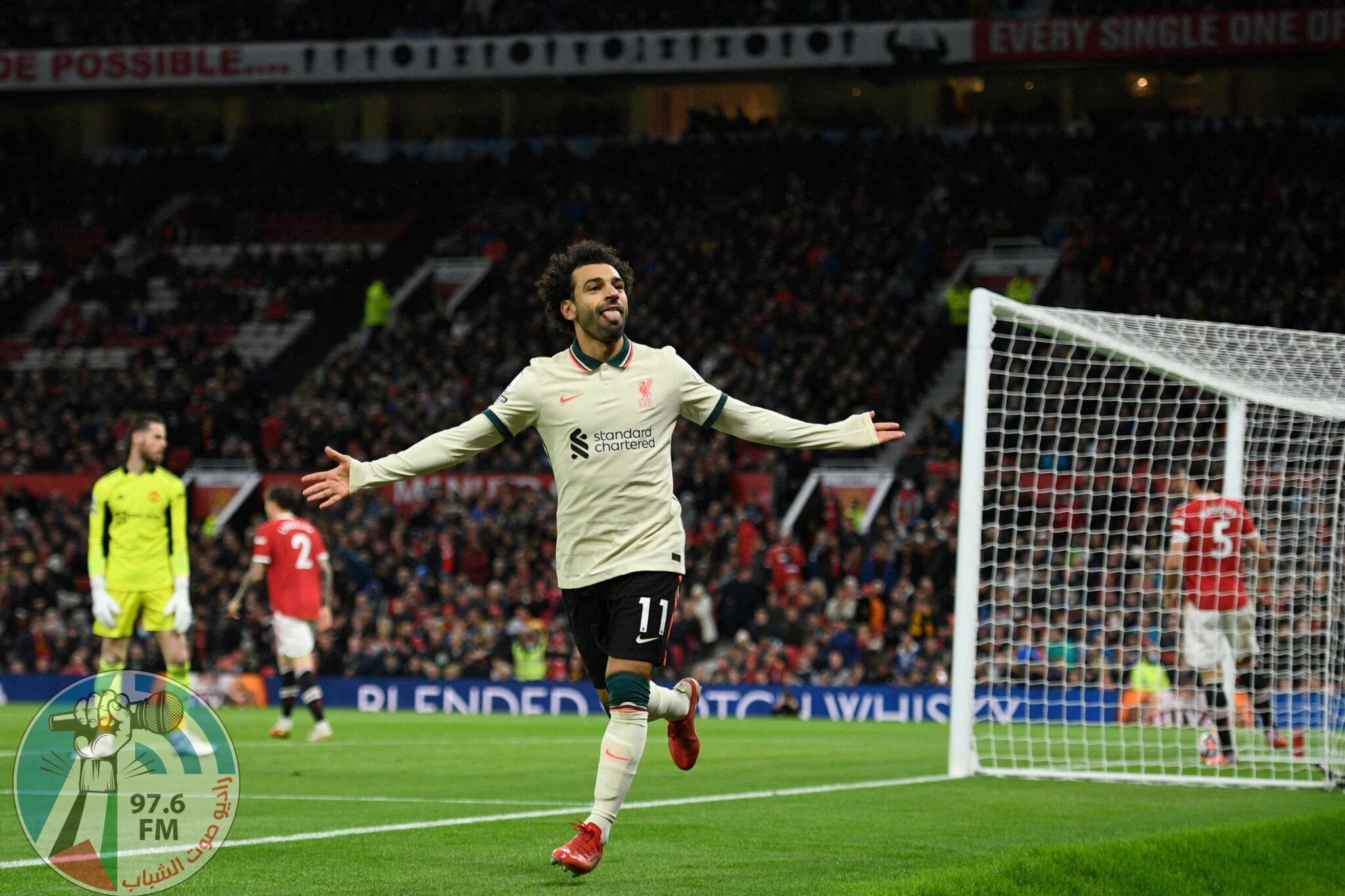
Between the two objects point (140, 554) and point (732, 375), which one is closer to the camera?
point (140, 554)

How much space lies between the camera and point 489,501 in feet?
86.1

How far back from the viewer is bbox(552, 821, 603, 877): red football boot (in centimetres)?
560

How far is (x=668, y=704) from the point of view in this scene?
6703 mm

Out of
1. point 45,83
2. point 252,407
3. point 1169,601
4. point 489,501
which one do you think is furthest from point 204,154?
point 1169,601

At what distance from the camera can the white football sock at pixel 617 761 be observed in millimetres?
5902

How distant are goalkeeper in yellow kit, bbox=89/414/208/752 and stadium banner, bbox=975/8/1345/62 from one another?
81.8 feet

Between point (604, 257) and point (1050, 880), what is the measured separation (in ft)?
9.39

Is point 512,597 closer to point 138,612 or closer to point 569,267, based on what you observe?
point 138,612

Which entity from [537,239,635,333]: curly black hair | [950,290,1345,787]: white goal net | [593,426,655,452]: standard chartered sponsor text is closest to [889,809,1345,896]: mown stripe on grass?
[593,426,655,452]: standard chartered sponsor text

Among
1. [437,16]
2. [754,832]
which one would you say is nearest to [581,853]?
[754,832]

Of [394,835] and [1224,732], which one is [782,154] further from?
[394,835]

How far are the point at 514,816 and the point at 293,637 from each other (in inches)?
250

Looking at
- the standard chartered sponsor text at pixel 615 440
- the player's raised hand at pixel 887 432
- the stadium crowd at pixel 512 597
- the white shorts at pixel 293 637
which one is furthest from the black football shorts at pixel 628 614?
the stadium crowd at pixel 512 597

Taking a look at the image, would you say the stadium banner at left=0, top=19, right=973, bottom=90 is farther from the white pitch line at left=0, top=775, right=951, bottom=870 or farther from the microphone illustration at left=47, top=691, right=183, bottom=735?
the microphone illustration at left=47, top=691, right=183, bottom=735
